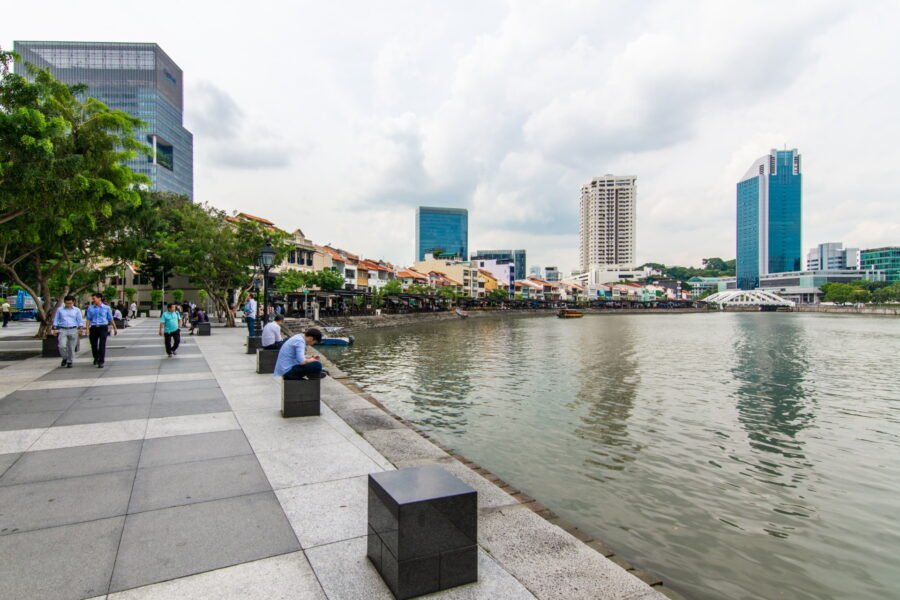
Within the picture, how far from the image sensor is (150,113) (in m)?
122

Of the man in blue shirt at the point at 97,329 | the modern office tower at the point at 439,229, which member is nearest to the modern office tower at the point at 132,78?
the modern office tower at the point at 439,229

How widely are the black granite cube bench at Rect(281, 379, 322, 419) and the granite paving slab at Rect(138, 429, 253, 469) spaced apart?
0.96 metres

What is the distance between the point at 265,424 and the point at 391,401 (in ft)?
20.7

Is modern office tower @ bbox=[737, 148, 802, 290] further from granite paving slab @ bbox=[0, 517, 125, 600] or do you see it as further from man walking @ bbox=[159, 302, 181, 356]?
granite paving slab @ bbox=[0, 517, 125, 600]

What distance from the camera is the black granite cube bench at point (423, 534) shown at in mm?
3037

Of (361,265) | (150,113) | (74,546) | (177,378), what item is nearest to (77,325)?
(177,378)

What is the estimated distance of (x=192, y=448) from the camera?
20.2 feet

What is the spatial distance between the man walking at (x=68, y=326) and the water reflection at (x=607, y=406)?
12499mm

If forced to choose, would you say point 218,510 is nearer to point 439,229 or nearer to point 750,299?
point 750,299

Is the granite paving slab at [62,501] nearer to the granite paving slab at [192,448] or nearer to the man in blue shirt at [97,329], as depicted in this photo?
the granite paving slab at [192,448]

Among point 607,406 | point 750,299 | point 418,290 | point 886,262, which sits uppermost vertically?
point 886,262

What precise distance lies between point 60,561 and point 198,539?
88 cm

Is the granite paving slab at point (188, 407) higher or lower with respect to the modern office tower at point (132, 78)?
lower

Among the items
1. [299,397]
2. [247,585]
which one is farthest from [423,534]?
[299,397]
